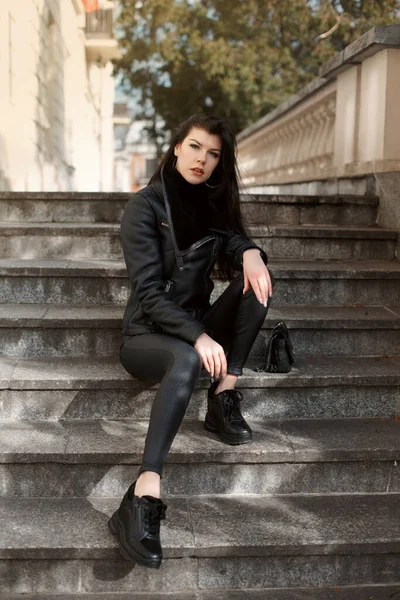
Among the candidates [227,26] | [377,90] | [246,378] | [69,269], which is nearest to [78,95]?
[227,26]

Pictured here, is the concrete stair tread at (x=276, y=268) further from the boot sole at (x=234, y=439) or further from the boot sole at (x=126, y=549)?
the boot sole at (x=126, y=549)

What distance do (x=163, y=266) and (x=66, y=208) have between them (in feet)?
7.17

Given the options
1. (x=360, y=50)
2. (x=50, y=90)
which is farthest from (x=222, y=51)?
(x=360, y=50)

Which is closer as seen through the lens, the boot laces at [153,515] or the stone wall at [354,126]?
the boot laces at [153,515]

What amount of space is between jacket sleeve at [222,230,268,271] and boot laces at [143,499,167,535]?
1162 mm

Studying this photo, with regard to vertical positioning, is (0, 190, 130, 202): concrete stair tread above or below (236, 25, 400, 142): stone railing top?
below

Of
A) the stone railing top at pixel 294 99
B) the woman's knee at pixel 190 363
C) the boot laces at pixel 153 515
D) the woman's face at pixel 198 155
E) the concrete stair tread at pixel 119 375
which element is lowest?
the boot laces at pixel 153 515

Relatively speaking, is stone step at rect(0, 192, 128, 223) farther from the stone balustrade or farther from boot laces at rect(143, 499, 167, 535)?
boot laces at rect(143, 499, 167, 535)

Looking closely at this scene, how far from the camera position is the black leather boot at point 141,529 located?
2.54 meters

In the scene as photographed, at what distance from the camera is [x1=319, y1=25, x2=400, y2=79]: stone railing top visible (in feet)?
16.4

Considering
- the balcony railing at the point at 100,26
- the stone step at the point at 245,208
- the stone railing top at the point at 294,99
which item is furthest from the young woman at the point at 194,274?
the balcony railing at the point at 100,26

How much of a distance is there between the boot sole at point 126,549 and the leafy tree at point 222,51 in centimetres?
1623

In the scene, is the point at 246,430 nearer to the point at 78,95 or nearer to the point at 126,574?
the point at 126,574

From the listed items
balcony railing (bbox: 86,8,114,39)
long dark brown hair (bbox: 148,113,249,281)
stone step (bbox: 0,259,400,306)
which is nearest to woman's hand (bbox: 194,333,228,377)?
long dark brown hair (bbox: 148,113,249,281)
